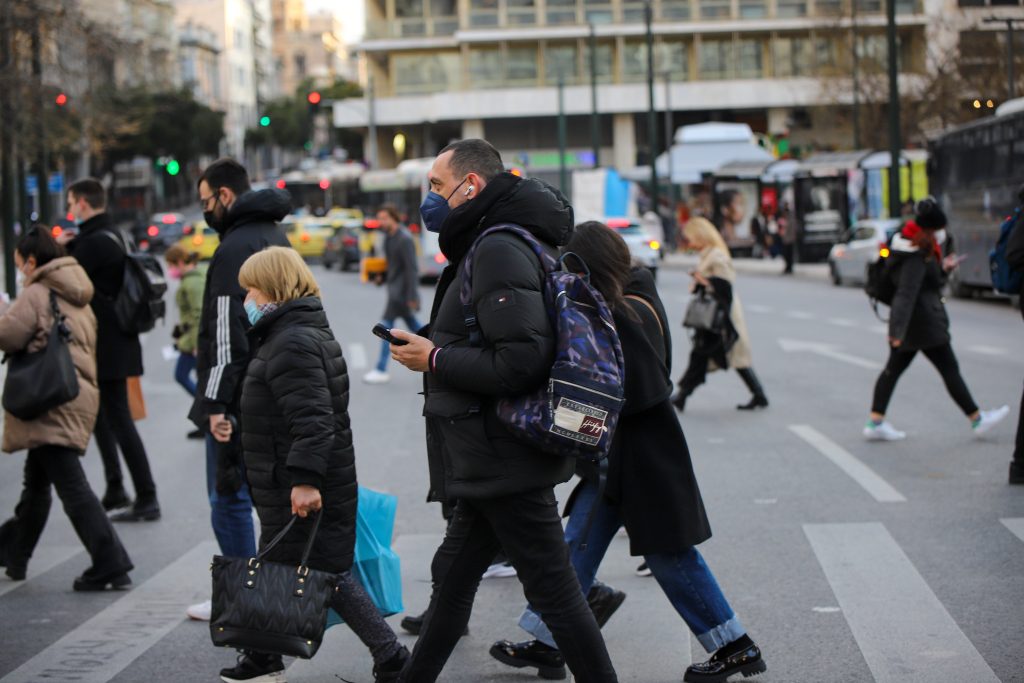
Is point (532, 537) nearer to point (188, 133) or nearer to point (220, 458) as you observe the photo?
point (220, 458)

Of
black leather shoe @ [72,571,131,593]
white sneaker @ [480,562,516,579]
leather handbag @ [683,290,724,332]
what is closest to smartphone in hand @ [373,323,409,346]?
white sneaker @ [480,562,516,579]

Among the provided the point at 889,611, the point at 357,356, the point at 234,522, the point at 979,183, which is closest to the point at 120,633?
the point at 234,522

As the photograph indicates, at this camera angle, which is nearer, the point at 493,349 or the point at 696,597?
the point at 493,349

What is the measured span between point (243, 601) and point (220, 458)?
133 cm

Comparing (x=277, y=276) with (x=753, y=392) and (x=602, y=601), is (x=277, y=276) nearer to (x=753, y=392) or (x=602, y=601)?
(x=602, y=601)

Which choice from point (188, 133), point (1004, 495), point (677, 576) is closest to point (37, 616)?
point (677, 576)

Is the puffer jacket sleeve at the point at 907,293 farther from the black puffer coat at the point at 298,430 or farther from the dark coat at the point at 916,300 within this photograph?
the black puffer coat at the point at 298,430

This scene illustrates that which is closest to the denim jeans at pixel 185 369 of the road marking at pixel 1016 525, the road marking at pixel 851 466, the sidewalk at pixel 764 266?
the road marking at pixel 851 466

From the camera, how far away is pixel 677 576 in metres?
5.42

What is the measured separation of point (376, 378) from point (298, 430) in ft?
37.2

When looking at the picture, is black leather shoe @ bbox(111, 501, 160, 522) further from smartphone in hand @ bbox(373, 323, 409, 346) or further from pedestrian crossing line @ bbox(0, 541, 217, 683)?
smartphone in hand @ bbox(373, 323, 409, 346)

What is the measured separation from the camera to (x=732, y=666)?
5395 mm

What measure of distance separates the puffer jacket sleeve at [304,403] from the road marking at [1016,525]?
156 inches

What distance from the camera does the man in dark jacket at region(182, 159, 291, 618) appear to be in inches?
241
